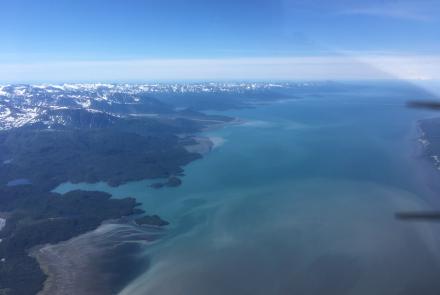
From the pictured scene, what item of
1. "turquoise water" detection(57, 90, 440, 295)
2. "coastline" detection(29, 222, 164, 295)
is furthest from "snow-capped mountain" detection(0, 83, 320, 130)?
"coastline" detection(29, 222, 164, 295)

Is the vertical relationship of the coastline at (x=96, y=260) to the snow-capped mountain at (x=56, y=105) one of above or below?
below

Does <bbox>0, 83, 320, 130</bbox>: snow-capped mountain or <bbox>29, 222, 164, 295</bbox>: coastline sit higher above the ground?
<bbox>0, 83, 320, 130</bbox>: snow-capped mountain

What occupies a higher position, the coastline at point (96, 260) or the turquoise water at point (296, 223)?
the turquoise water at point (296, 223)

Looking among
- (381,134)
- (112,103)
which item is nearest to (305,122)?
(381,134)

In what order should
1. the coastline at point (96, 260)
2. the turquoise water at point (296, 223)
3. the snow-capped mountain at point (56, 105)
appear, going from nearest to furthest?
the turquoise water at point (296, 223)
the coastline at point (96, 260)
the snow-capped mountain at point (56, 105)

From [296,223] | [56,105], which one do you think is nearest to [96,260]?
[296,223]

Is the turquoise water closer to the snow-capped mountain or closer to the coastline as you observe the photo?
the coastline

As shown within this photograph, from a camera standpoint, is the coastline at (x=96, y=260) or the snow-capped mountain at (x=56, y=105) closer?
the coastline at (x=96, y=260)

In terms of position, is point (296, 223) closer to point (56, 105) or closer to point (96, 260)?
point (96, 260)

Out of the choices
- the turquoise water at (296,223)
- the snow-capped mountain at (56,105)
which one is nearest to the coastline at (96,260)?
the turquoise water at (296,223)

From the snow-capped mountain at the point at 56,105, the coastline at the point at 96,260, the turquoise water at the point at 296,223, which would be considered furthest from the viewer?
the snow-capped mountain at the point at 56,105

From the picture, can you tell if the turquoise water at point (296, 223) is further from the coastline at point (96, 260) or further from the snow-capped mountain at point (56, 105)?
the snow-capped mountain at point (56, 105)
